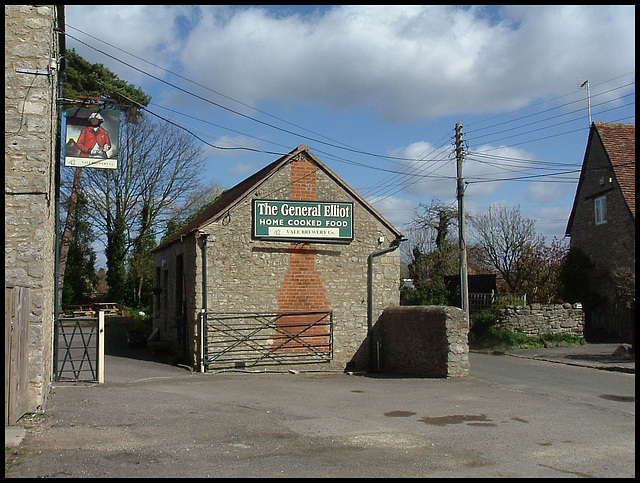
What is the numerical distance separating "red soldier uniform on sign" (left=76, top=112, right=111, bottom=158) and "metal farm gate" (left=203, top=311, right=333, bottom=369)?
21.4 ft

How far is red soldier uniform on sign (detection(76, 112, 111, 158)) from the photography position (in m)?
12.3

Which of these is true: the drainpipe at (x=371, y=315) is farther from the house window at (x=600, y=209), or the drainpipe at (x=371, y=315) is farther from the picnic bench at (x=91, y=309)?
the picnic bench at (x=91, y=309)

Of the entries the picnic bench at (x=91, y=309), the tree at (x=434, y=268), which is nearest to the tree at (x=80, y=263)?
the picnic bench at (x=91, y=309)

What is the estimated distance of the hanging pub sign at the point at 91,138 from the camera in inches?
478

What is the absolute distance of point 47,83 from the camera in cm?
995

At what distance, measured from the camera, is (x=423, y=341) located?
1709 cm

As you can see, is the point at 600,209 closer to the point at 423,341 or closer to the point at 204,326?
the point at 423,341

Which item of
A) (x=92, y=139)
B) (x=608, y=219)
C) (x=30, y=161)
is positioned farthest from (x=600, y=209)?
(x=30, y=161)

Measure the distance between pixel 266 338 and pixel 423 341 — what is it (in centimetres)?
450

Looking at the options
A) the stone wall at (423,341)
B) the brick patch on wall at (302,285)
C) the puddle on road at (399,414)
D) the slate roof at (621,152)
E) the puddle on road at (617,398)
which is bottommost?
the puddle on road at (617,398)

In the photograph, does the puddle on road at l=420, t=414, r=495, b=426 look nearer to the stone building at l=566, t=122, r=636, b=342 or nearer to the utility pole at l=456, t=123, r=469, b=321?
the utility pole at l=456, t=123, r=469, b=321

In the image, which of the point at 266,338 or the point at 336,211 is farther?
the point at 336,211

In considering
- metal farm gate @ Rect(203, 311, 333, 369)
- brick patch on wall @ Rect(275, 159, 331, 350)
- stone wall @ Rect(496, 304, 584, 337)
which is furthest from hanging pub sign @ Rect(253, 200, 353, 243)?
stone wall @ Rect(496, 304, 584, 337)

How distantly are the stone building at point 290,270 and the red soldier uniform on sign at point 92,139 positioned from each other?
5.60 m
